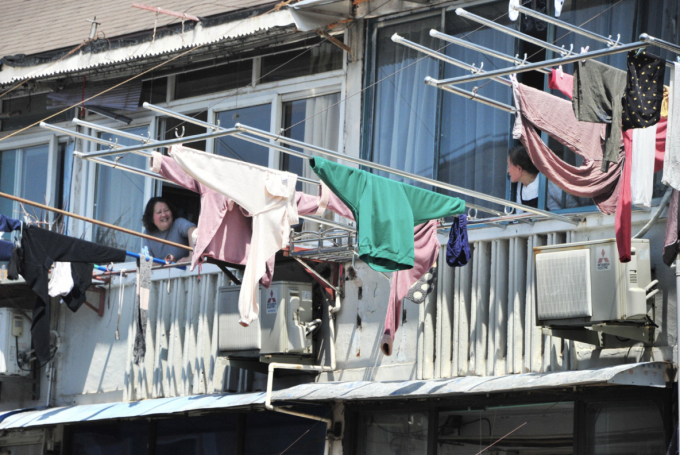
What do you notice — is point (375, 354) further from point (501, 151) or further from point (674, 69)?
point (674, 69)

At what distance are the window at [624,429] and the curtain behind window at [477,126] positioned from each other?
8.84 feet

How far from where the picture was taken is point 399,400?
40.5ft

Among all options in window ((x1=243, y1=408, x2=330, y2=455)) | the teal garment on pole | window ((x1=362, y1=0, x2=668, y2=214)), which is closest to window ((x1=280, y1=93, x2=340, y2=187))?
window ((x1=362, y1=0, x2=668, y2=214))

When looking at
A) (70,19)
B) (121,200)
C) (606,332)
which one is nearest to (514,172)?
(606,332)

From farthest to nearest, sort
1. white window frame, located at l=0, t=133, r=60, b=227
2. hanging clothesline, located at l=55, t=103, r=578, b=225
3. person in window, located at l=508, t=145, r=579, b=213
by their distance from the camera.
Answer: white window frame, located at l=0, t=133, r=60, b=227, person in window, located at l=508, t=145, r=579, b=213, hanging clothesline, located at l=55, t=103, r=578, b=225

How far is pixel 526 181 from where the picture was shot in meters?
12.0

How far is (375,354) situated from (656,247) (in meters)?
3.52

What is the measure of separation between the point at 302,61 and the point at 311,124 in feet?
2.76

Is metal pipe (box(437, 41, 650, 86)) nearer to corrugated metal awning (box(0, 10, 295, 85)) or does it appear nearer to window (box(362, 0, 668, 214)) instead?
window (box(362, 0, 668, 214))

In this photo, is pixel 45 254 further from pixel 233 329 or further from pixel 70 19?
pixel 70 19

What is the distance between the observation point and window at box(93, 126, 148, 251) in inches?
620

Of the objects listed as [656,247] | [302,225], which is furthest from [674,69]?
[302,225]

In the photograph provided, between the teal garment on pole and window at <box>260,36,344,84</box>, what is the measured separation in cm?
403

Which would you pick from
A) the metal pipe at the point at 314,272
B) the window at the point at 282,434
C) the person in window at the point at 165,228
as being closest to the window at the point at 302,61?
the person in window at the point at 165,228
